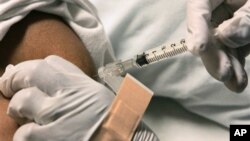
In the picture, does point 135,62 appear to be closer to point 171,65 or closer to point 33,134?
point 171,65

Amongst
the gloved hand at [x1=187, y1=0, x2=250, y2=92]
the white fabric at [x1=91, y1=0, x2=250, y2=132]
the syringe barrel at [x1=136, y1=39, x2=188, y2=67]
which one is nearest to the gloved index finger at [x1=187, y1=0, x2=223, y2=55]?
the gloved hand at [x1=187, y1=0, x2=250, y2=92]

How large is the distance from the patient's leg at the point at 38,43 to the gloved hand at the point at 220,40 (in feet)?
0.95

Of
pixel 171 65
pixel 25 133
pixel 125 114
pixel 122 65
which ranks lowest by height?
pixel 25 133

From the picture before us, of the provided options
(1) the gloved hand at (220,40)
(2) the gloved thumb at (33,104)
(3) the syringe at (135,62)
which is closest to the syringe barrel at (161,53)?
(3) the syringe at (135,62)

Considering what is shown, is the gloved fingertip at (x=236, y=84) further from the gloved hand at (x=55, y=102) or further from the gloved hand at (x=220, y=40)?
the gloved hand at (x=55, y=102)

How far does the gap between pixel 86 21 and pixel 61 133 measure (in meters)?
0.32

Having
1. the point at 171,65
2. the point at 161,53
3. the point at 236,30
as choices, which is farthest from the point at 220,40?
the point at 171,65

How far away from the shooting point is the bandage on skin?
→ 2.72 ft

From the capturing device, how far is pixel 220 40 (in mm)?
842

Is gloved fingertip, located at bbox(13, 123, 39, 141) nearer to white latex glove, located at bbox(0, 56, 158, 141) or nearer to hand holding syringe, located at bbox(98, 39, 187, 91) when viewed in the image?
white latex glove, located at bbox(0, 56, 158, 141)

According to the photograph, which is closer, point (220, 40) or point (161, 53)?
point (220, 40)

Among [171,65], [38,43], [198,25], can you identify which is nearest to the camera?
[198,25]

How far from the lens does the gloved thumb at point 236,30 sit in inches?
32.2

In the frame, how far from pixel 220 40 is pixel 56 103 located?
340 millimetres
